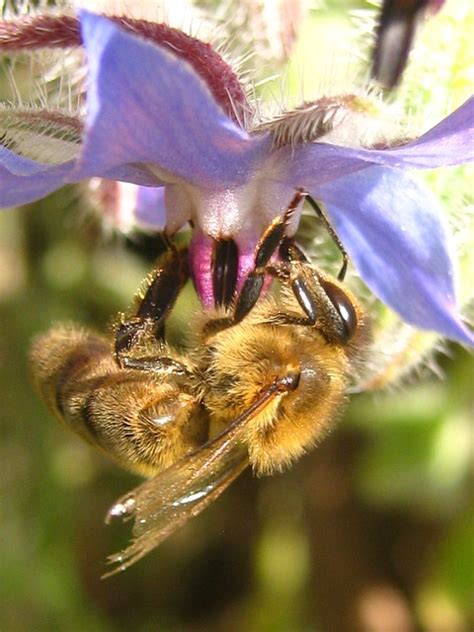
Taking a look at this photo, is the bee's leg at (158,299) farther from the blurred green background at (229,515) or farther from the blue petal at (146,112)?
the blurred green background at (229,515)

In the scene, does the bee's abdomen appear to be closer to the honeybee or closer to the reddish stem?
the honeybee

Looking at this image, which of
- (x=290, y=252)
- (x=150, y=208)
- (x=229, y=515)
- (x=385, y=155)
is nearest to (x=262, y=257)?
(x=290, y=252)

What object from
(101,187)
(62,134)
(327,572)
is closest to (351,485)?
(327,572)

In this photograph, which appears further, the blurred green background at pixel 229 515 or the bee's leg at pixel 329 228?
the blurred green background at pixel 229 515

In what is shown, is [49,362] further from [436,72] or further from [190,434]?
[436,72]

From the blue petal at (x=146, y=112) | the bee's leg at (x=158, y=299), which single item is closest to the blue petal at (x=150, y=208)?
the bee's leg at (x=158, y=299)

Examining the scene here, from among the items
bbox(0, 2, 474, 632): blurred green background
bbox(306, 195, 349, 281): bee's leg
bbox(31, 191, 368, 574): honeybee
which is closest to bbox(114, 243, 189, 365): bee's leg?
bbox(31, 191, 368, 574): honeybee
